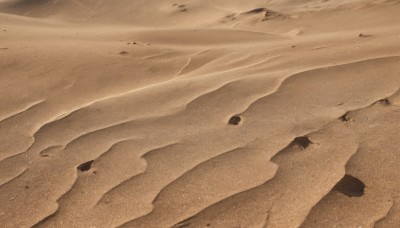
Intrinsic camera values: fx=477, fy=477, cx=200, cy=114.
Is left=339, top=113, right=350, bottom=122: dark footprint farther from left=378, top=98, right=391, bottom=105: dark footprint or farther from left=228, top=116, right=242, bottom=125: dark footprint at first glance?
left=228, top=116, right=242, bottom=125: dark footprint

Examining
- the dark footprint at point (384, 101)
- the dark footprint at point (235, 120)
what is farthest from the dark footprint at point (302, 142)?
the dark footprint at point (384, 101)

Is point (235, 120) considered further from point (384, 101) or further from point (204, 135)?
point (384, 101)

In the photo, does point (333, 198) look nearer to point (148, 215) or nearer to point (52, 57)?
point (148, 215)

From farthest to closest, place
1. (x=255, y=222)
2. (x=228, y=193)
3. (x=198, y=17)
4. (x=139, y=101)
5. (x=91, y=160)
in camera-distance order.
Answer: (x=198, y=17)
(x=139, y=101)
(x=91, y=160)
(x=228, y=193)
(x=255, y=222)

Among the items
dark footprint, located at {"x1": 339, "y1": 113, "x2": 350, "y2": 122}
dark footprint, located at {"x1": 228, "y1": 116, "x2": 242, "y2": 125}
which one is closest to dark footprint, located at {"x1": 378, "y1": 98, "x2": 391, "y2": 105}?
dark footprint, located at {"x1": 339, "y1": 113, "x2": 350, "y2": 122}

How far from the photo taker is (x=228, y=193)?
68.9 inches

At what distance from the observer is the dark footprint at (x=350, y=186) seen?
167 centimetres

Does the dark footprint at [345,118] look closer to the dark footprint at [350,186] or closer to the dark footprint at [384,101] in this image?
the dark footprint at [384,101]

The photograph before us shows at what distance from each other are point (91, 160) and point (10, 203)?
385 mm

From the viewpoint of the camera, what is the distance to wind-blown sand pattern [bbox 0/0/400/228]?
1687mm

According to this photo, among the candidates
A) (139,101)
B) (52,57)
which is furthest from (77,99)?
(52,57)

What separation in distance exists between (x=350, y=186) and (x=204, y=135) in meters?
0.73

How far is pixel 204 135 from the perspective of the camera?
86.8 inches

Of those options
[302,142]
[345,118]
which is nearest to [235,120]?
[302,142]
